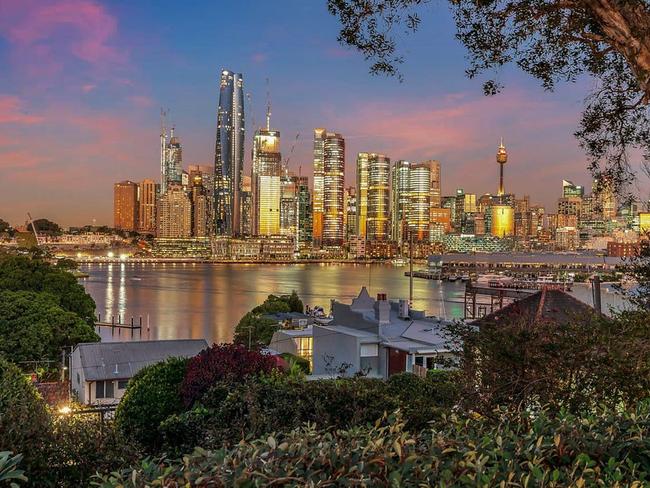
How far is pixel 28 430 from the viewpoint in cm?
294

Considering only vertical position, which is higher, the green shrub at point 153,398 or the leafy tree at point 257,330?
the green shrub at point 153,398

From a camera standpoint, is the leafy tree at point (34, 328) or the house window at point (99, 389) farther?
A: the leafy tree at point (34, 328)

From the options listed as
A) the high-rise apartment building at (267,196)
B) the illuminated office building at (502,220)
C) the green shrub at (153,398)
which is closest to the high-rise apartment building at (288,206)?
the high-rise apartment building at (267,196)

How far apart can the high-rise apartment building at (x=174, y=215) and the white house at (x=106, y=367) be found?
6592 inches

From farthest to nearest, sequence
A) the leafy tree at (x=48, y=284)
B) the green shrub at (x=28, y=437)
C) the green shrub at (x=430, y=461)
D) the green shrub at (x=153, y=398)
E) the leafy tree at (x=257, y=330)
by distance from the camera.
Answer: the leafy tree at (x=257, y=330) < the leafy tree at (x=48, y=284) < the green shrub at (x=153, y=398) < the green shrub at (x=28, y=437) < the green shrub at (x=430, y=461)

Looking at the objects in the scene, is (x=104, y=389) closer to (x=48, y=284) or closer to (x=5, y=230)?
(x=48, y=284)

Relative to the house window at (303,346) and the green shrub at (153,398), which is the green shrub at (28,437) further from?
the house window at (303,346)

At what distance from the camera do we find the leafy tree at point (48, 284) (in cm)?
2579

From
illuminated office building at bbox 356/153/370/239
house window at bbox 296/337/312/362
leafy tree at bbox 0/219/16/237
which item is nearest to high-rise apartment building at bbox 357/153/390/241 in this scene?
illuminated office building at bbox 356/153/370/239

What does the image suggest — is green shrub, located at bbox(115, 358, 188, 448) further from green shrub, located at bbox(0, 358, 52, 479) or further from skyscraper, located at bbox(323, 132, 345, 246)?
skyscraper, located at bbox(323, 132, 345, 246)

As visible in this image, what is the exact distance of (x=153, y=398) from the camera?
735cm

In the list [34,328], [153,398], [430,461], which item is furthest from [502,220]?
[430,461]

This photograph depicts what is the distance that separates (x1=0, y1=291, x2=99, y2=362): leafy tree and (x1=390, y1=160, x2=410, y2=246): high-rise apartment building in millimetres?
146125

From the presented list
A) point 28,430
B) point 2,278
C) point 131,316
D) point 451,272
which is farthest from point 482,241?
point 28,430
